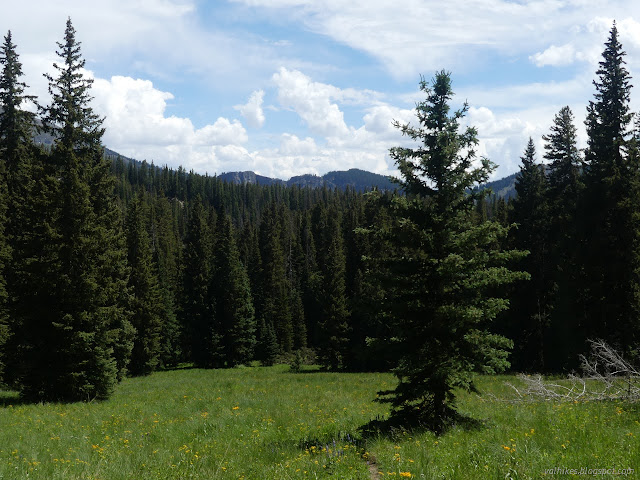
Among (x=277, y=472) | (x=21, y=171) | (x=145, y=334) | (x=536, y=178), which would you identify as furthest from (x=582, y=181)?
(x=145, y=334)

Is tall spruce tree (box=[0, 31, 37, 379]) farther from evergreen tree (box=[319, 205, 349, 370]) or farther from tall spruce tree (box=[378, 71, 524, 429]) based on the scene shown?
evergreen tree (box=[319, 205, 349, 370])

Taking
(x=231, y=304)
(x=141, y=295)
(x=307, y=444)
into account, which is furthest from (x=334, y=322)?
(x=307, y=444)

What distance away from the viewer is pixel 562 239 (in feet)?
91.4

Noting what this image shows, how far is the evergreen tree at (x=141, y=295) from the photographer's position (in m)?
39.6

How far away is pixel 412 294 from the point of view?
33.7 feet

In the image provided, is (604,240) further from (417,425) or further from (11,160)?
(11,160)

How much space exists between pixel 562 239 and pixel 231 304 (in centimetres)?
3766

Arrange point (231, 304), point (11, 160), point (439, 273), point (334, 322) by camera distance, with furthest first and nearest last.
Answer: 1. point (231, 304)
2. point (334, 322)
3. point (11, 160)
4. point (439, 273)

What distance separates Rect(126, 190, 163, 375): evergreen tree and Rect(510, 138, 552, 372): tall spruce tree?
32.5 m

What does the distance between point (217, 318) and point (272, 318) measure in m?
12.7

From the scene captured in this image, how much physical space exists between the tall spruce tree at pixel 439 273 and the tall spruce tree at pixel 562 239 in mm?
19712

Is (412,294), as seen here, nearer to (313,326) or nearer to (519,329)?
(519,329)

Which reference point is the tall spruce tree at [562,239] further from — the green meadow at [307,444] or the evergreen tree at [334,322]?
the evergreen tree at [334,322]

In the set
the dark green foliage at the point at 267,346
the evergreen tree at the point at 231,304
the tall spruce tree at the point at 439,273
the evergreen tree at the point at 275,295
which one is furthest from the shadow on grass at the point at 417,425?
the evergreen tree at the point at 275,295
